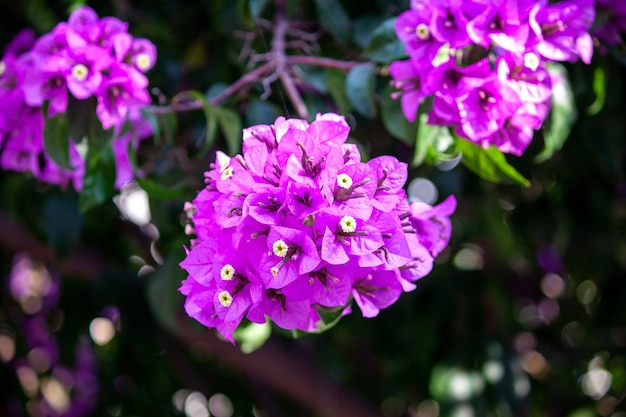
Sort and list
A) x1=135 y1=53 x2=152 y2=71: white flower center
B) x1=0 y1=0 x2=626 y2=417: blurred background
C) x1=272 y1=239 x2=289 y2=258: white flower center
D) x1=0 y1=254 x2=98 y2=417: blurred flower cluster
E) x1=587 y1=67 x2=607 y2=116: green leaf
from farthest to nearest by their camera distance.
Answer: x1=0 y1=254 x2=98 y2=417: blurred flower cluster < x1=0 y1=0 x2=626 y2=417: blurred background < x1=587 y1=67 x2=607 y2=116: green leaf < x1=135 y1=53 x2=152 y2=71: white flower center < x1=272 y1=239 x2=289 y2=258: white flower center

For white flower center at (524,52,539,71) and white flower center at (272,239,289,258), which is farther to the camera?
white flower center at (524,52,539,71)

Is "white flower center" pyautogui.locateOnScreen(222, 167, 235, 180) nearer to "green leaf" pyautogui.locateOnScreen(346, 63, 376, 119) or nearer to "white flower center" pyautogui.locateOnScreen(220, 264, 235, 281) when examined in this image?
"white flower center" pyautogui.locateOnScreen(220, 264, 235, 281)

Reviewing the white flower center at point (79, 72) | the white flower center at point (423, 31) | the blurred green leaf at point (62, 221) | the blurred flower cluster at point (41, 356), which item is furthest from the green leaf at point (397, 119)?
the blurred flower cluster at point (41, 356)

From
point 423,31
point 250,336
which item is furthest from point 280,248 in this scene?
A: point 250,336

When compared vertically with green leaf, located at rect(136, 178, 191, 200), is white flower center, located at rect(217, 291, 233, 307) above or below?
above

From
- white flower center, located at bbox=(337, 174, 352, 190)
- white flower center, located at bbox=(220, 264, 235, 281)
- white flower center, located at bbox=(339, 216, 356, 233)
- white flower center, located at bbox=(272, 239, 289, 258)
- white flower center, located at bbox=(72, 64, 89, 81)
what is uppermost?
white flower center, located at bbox=(337, 174, 352, 190)

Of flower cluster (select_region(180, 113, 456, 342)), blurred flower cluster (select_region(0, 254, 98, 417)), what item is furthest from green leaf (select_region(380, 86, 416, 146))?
blurred flower cluster (select_region(0, 254, 98, 417))

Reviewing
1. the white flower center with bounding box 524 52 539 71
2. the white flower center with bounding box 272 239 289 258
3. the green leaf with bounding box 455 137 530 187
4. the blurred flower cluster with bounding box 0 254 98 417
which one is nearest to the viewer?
the white flower center with bounding box 272 239 289 258
